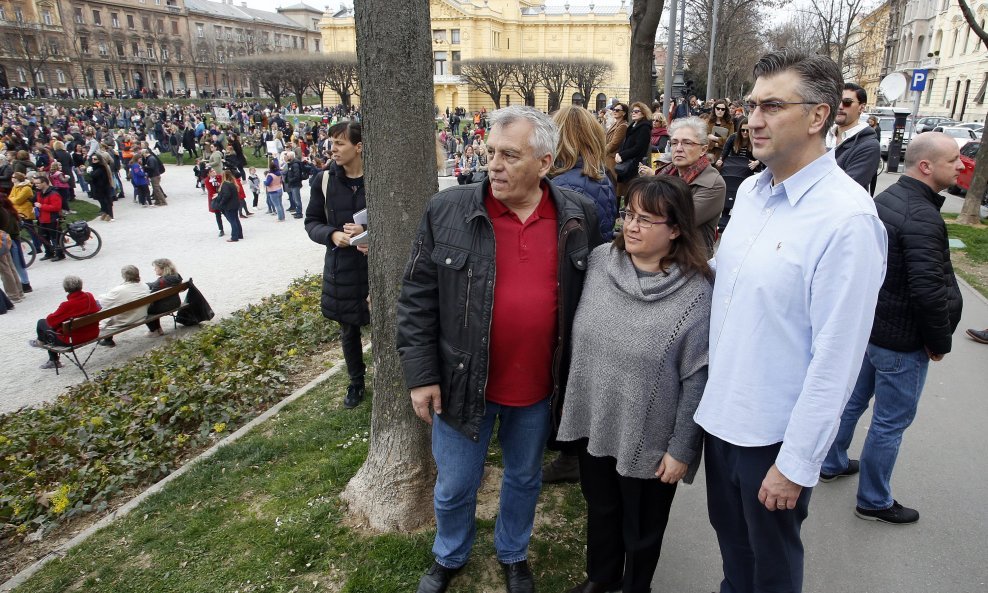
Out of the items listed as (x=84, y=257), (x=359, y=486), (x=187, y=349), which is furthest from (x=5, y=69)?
(x=359, y=486)

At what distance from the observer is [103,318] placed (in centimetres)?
732

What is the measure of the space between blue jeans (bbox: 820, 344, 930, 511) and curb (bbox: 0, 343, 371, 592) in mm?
4004

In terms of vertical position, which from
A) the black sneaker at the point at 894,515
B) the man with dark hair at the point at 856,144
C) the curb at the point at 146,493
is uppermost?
the man with dark hair at the point at 856,144

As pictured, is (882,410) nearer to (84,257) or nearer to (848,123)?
(848,123)

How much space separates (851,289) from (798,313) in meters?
0.17

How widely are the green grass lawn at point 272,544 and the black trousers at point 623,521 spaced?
0.31 m

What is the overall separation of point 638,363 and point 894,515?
2139mm

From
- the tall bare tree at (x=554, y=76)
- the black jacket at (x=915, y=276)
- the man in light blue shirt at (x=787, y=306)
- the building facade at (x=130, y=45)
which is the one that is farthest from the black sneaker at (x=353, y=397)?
the building facade at (x=130, y=45)

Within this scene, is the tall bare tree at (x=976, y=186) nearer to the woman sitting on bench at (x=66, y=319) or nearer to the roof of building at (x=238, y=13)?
the woman sitting on bench at (x=66, y=319)

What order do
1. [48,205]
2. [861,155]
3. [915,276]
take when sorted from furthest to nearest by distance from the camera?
[48,205] < [861,155] < [915,276]

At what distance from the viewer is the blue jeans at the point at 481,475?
103 inches

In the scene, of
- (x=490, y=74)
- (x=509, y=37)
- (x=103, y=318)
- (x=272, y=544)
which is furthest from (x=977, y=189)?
(x=509, y=37)

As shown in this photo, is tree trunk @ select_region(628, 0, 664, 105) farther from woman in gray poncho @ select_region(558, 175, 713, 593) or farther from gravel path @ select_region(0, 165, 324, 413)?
woman in gray poncho @ select_region(558, 175, 713, 593)

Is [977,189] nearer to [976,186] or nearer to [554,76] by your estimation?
[976,186]
